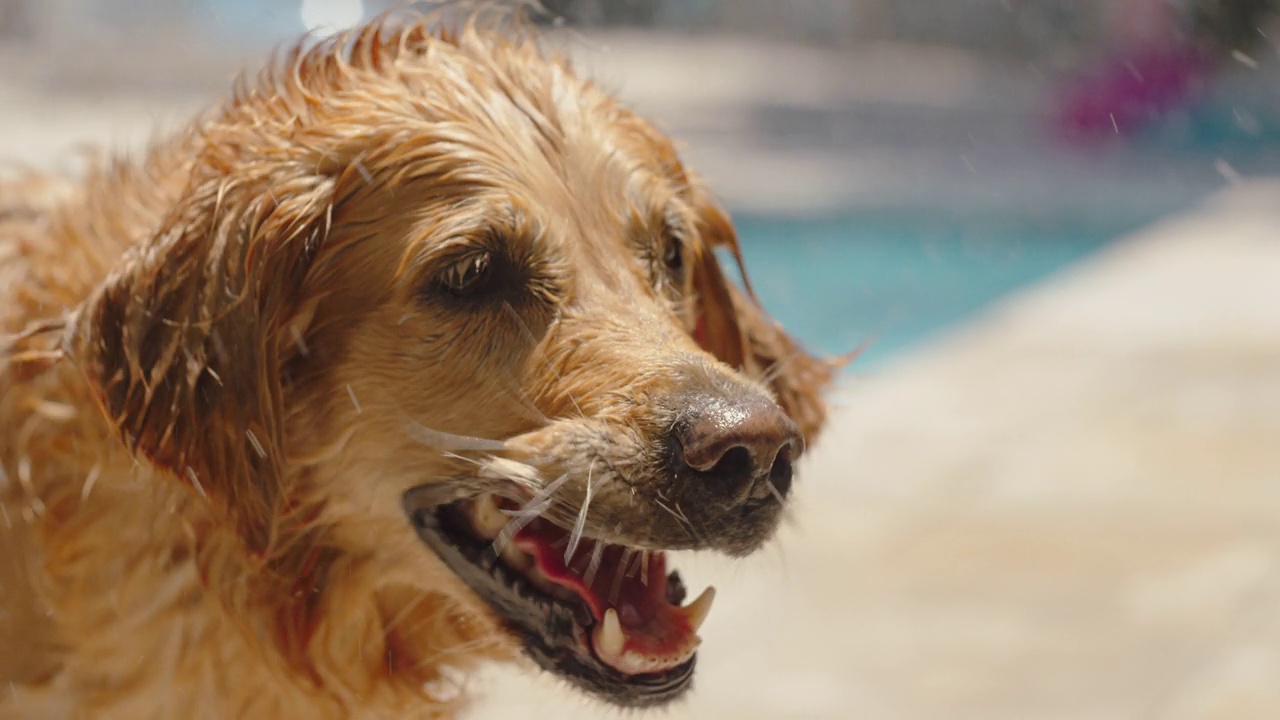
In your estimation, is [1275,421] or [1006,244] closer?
[1275,421]

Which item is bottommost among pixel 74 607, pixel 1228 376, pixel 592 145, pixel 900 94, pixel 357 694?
pixel 900 94

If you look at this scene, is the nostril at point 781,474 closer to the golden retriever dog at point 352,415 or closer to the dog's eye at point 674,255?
the golden retriever dog at point 352,415

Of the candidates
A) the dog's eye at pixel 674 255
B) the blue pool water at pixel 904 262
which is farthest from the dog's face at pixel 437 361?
the blue pool water at pixel 904 262

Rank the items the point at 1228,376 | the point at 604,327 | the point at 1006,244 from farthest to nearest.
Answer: the point at 1006,244 < the point at 1228,376 < the point at 604,327

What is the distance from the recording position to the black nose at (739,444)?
242 cm

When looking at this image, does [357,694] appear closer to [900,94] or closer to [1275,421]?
[1275,421]

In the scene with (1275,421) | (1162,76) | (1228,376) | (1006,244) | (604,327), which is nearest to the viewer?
(604,327)

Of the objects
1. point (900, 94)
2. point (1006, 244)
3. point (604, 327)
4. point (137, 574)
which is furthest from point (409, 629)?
point (900, 94)

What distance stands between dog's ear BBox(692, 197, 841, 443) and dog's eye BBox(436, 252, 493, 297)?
0.68 metres

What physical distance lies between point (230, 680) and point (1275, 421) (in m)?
5.20

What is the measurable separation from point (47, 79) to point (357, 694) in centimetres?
1513

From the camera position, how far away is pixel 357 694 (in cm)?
297

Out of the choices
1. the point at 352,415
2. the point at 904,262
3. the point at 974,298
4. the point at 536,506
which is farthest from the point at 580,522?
the point at 904,262

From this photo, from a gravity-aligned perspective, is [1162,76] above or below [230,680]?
below
